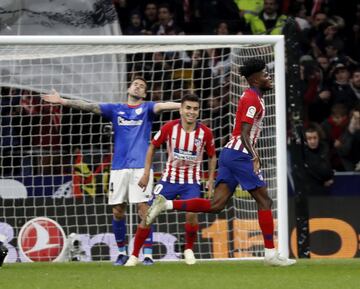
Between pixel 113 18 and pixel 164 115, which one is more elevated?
pixel 113 18

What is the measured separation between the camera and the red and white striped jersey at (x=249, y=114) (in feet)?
38.3

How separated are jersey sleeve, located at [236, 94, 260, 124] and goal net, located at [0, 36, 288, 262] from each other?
8.31 feet

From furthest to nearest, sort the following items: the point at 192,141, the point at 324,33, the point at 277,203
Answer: the point at 324,33
the point at 277,203
the point at 192,141

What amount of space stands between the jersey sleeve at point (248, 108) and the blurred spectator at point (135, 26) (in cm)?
689

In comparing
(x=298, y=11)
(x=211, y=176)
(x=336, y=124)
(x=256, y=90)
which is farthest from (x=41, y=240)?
(x=298, y=11)

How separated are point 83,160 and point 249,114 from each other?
156 inches

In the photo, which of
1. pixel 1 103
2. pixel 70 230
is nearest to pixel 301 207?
pixel 70 230

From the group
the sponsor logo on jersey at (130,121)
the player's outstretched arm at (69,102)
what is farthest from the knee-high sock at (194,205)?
the player's outstretched arm at (69,102)

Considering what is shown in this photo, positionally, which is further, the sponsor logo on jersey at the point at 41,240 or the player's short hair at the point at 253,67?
the sponsor logo on jersey at the point at 41,240

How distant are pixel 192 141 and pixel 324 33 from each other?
22.3ft

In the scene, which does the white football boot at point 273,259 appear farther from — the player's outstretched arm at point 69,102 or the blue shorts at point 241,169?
the player's outstretched arm at point 69,102

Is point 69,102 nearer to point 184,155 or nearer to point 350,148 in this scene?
point 184,155

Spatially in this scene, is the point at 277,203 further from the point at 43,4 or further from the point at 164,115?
the point at 43,4

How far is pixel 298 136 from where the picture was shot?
552 inches
